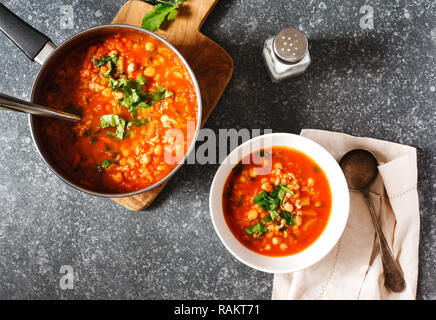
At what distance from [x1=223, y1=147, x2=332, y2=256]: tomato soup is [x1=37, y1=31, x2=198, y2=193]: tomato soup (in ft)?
1.41

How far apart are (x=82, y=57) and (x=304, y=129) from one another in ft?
4.72

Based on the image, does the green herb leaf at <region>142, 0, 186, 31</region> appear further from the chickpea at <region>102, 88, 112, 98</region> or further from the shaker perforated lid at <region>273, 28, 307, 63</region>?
the shaker perforated lid at <region>273, 28, 307, 63</region>

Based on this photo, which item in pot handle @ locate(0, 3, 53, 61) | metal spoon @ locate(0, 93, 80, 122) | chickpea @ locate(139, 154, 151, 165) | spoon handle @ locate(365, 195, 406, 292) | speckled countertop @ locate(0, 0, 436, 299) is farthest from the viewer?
speckled countertop @ locate(0, 0, 436, 299)

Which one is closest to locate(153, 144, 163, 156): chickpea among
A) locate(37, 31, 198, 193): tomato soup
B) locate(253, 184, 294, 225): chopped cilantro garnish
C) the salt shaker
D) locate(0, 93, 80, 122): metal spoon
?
locate(37, 31, 198, 193): tomato soup

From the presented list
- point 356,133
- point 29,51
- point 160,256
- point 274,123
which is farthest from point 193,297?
point 29,51

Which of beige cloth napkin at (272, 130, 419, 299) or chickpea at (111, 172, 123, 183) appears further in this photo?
beige cloth napkin at (272, 130, 419, 299)

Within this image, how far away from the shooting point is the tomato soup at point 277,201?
7.46 feet

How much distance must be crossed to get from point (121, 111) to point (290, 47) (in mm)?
1059

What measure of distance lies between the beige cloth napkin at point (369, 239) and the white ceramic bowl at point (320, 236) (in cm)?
23

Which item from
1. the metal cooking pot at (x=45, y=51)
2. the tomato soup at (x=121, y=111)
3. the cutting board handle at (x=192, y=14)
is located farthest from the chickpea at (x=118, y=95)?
the cutting board handle at (x=192, y=14)

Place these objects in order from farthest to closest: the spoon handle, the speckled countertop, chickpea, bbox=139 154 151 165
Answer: the speckled countertop < the spoon handle < chickpea, bbox=139 154 151 165

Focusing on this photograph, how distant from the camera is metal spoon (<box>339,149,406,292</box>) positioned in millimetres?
2365

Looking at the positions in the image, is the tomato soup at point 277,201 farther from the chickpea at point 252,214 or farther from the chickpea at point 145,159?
the chickpea at point 145,159
